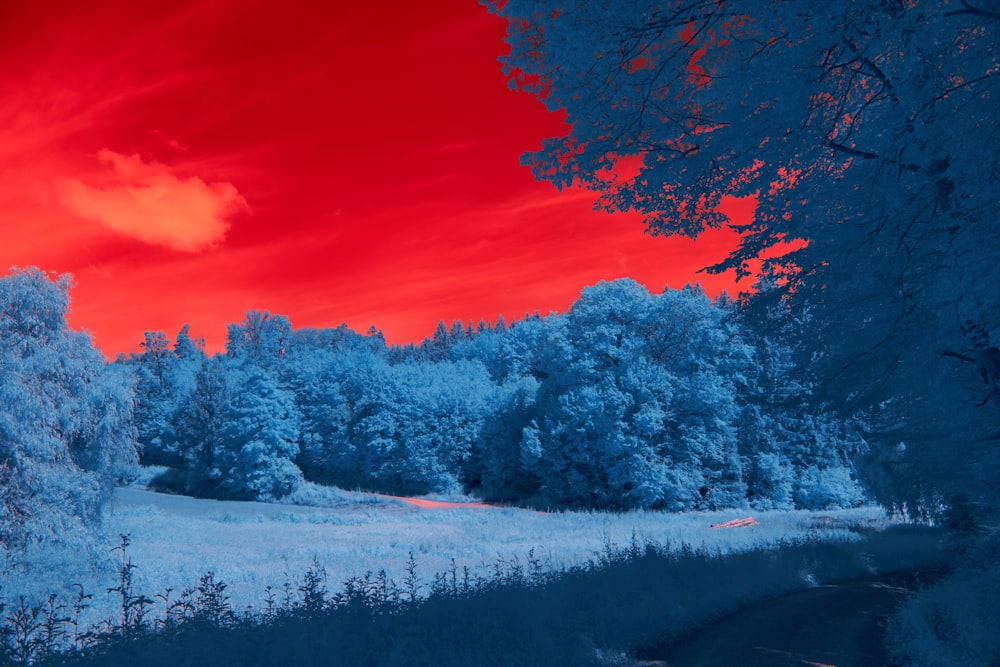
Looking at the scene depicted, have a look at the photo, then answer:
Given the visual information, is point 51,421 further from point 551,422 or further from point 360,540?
point 551,422

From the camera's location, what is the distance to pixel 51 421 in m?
22.6

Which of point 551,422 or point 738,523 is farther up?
point 551,422

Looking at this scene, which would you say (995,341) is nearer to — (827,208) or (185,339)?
(827,208)

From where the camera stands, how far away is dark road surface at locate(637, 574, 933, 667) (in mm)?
9469

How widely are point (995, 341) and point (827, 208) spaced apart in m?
4.51

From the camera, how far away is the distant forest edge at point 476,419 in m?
23.4

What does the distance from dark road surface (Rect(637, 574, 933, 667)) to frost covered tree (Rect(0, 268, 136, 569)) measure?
19.3 metres

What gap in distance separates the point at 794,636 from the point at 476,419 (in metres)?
58.0

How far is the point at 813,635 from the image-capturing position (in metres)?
11.1

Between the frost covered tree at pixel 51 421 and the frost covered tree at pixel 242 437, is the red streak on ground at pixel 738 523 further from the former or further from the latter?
the frost covered tree at pixel 242 437

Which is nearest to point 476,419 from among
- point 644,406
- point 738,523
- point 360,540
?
point 644,406

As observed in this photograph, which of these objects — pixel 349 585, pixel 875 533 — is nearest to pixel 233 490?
pixel 875 533

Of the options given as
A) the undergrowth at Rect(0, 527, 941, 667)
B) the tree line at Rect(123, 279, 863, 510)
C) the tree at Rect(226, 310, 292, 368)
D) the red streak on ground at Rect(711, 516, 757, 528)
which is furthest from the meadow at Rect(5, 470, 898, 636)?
the tree at Rect(226, 310, 292, 368)

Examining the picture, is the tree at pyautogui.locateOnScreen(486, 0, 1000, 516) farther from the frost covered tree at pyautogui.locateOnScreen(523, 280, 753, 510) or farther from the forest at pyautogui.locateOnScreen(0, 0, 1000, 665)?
the frost covered tree at pyautogui.locateOnScreen(523, 280, 753, 510)
